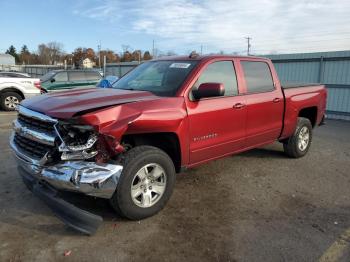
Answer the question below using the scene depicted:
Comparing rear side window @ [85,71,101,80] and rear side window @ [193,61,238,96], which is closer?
rear side window @ [193,61,238,96]

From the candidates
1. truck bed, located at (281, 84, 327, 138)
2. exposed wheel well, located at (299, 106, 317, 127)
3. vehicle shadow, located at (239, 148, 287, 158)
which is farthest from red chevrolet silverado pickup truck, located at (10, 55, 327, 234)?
exposed wheel well, located at (299, 106, 317, 127)

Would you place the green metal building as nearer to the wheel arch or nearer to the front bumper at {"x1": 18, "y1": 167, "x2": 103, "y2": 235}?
the wheel arch

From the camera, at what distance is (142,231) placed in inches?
143

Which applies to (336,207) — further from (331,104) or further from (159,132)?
(331,104)

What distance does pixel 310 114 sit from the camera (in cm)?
692

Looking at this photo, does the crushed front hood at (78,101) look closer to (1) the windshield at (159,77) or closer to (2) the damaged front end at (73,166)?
(2) the damaged front end at (73,166)

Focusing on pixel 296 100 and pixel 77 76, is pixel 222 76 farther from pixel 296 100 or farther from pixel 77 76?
pixel 77 76

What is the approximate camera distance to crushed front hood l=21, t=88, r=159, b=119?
3407 millimetres

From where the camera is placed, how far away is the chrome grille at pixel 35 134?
3400 mm

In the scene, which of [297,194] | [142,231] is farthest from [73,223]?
[297,194]

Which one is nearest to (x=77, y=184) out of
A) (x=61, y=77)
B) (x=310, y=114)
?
(x=310, y=114)

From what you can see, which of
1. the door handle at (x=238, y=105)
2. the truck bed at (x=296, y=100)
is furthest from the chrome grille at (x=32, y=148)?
the truck bed at (x=296, y=100)

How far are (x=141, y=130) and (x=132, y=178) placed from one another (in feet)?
1.72

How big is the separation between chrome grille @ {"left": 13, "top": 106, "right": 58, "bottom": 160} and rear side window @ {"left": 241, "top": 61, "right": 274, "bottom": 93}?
295 centimetres
